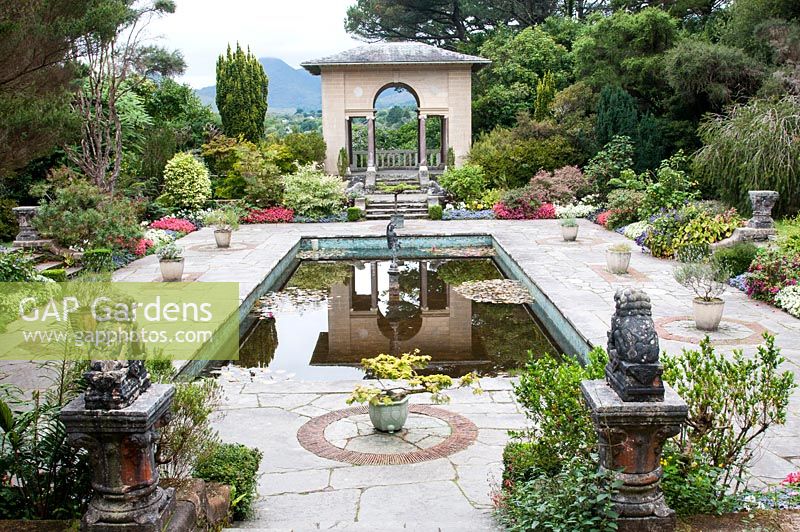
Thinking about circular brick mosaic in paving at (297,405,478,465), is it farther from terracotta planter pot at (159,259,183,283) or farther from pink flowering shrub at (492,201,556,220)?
pink flowering shrub at (492,201,556,220)

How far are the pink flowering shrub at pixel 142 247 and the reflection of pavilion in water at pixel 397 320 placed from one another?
4.41m

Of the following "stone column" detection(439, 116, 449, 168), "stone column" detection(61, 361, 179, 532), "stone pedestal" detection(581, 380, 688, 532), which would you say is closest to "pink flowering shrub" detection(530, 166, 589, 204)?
"stone column" detection(439, 116, 449, 168)

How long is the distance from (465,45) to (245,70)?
12.2m

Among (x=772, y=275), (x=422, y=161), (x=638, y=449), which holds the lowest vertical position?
(x=772, y=275)

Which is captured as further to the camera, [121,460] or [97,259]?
[97,259]

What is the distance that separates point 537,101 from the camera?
27469mm

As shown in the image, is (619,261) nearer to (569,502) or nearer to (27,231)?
(569,502)

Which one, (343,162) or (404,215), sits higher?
(343,162)

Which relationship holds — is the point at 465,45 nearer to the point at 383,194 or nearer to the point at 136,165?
the point at 383,194

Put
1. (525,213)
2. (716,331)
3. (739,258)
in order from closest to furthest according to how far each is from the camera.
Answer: (716,331) < (739,258) < (525,213)

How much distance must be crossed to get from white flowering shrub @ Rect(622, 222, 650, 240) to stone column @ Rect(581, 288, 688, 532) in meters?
13.8

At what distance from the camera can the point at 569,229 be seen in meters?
17.3

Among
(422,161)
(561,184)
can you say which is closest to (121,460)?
(561,184)

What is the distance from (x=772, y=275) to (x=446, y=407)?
6511 mm
